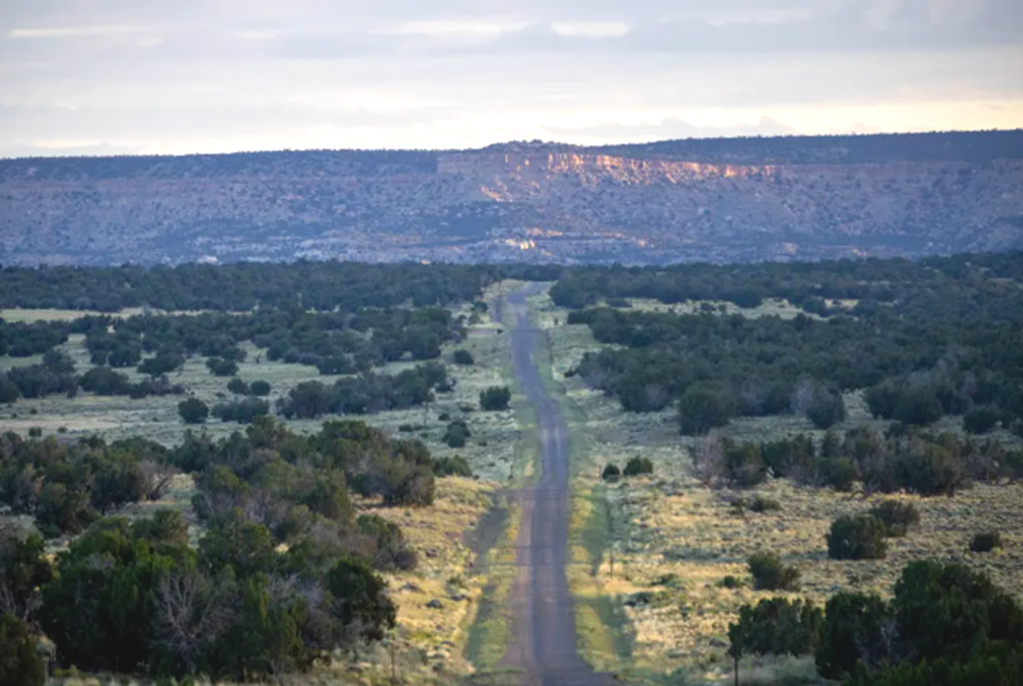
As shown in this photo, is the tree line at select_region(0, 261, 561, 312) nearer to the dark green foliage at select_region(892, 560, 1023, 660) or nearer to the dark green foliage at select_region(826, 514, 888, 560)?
the dark green foliage at select_region(826, 514, 888, 560)

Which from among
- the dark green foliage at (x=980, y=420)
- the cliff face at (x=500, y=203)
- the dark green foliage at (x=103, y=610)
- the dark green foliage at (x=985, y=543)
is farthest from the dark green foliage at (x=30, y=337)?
the cliff face at (x=500, y=203)

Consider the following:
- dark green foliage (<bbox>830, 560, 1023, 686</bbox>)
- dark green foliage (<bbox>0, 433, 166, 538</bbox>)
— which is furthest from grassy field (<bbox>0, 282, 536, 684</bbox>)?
dark green foliage (<bbox>830, 560, 1023, 686</bbox>)

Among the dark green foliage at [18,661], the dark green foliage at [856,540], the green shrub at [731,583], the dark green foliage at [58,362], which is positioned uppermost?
the dark green foliage at [18,661]

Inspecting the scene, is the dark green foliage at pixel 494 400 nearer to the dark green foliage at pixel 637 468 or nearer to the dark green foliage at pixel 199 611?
the dark green foliage at pixel 637 468

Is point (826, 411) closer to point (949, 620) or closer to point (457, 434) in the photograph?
point (457, 434)

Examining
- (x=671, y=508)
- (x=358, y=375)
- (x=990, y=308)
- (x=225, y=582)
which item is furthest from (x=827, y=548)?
(x=990, y=308)

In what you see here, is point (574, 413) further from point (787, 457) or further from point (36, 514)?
point (36, 514)

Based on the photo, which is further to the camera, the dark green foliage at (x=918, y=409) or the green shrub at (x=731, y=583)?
the dark green foliage at (x=918, y=409)
